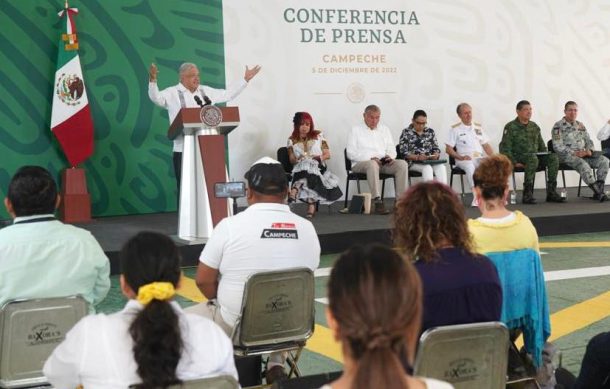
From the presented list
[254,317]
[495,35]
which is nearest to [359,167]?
[495,35]

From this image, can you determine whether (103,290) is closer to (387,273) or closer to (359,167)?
(387,273)

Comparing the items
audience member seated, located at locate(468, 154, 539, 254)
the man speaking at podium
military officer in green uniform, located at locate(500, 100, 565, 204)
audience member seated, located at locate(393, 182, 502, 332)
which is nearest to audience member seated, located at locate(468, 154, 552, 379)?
audience member seated, located at locate(468, 154, 539, 254)

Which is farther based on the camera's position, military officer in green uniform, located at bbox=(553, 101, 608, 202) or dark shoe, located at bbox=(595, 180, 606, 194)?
military officer in green uniform, located at bbox=(553, 101, 608, 202)

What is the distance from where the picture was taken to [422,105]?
1014 centimetres

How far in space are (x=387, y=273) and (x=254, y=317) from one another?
1735 millimetres

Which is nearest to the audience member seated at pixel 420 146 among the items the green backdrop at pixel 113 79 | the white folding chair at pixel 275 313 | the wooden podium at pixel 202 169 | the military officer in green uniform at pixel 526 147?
the military officer in green uniform at pixel 526 147

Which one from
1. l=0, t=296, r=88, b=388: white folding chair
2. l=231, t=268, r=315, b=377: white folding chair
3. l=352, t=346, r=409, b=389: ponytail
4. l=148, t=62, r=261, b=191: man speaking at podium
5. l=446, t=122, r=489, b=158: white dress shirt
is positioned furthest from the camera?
l=446, t=122, r=489, b=158: white dress shirt

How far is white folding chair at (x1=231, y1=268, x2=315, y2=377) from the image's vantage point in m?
3.12

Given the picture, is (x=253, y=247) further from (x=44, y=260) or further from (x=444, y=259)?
(x=444, y=259)

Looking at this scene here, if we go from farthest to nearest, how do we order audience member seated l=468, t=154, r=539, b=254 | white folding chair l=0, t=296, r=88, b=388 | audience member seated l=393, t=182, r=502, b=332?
1. audience member seated l=468, t=154, r=539, b=254
2. white folding chair l=0, t=296, r=88, b=388
3. audience member seated l=393, t=182, r=502, b=332

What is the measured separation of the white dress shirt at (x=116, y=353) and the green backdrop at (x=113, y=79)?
253 inches

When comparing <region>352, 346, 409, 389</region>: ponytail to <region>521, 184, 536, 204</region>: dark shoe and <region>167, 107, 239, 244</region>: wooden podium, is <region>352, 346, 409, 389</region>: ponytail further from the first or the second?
<region>521, 184, 536, 204</region>: dark shoe

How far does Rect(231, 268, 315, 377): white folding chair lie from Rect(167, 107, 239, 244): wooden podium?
316cm

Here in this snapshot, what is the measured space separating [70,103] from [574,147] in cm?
541
